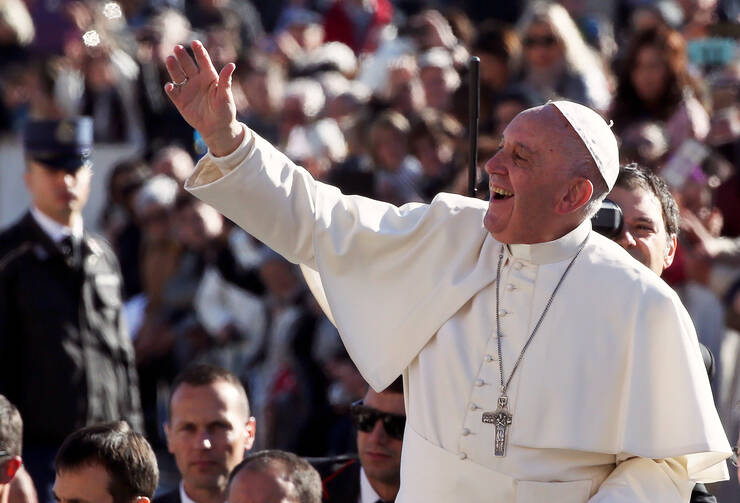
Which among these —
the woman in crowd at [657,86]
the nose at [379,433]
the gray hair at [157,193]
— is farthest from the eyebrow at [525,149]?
the gray hair at [157,193]

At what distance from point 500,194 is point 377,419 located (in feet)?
A: 5.39

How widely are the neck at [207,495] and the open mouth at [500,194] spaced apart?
215cm

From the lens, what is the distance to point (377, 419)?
5473 millimetres

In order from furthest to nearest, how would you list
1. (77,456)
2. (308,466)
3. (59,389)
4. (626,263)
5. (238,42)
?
(238,42) < (59,389) < (308,466) < (77,456) < (626,263)

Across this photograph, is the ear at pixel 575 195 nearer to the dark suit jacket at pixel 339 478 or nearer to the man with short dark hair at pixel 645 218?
Result: the man with short dark hair at pixel 645 218

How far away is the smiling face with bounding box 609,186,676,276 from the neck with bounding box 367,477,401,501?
126 centimetres

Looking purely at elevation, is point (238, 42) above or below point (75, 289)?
above

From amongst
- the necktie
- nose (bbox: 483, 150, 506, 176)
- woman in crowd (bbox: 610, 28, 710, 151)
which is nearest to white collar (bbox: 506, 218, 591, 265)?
nose (bbox: 483, 150, 506, 176)

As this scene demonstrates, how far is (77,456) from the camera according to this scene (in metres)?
4.94

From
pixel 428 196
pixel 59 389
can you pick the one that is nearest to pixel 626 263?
pixel 59 389

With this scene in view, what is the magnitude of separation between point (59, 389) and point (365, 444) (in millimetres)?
1981

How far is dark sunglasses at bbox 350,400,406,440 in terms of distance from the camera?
545cm

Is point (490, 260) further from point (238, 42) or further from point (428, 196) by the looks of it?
point (238, 42)

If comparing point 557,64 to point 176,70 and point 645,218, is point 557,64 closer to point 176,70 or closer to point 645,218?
point 645,218
